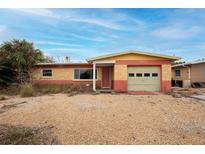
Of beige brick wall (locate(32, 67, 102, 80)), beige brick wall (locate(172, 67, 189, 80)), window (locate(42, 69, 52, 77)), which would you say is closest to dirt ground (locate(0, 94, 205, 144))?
beige brick wall (locate(32, 67, 102, 80))

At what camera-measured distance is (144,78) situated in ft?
54.6

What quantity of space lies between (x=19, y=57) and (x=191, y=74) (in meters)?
19.4

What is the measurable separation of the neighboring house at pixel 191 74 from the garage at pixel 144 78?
7.34 meters

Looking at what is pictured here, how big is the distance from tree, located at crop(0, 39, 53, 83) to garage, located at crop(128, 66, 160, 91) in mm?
10531

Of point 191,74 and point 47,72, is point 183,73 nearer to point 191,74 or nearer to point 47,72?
point 191,74

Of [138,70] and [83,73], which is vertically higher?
[138,70]

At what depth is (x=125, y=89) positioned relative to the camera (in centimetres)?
1645

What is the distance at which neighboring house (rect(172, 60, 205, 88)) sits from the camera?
68.0 feet

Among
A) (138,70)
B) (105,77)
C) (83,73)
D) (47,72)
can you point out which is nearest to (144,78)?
(138,70)

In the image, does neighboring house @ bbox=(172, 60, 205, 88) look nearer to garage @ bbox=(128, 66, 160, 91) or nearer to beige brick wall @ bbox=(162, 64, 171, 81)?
beige brick wall @ bbox=(162, 64, 171, 81)

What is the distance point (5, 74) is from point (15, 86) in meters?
1.84

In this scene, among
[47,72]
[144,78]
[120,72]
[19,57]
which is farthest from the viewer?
[47,72]

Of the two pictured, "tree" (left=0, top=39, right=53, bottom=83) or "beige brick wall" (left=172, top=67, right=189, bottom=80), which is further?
"beige brick wall" (left=172, top=67, right=189, bottom=80)
